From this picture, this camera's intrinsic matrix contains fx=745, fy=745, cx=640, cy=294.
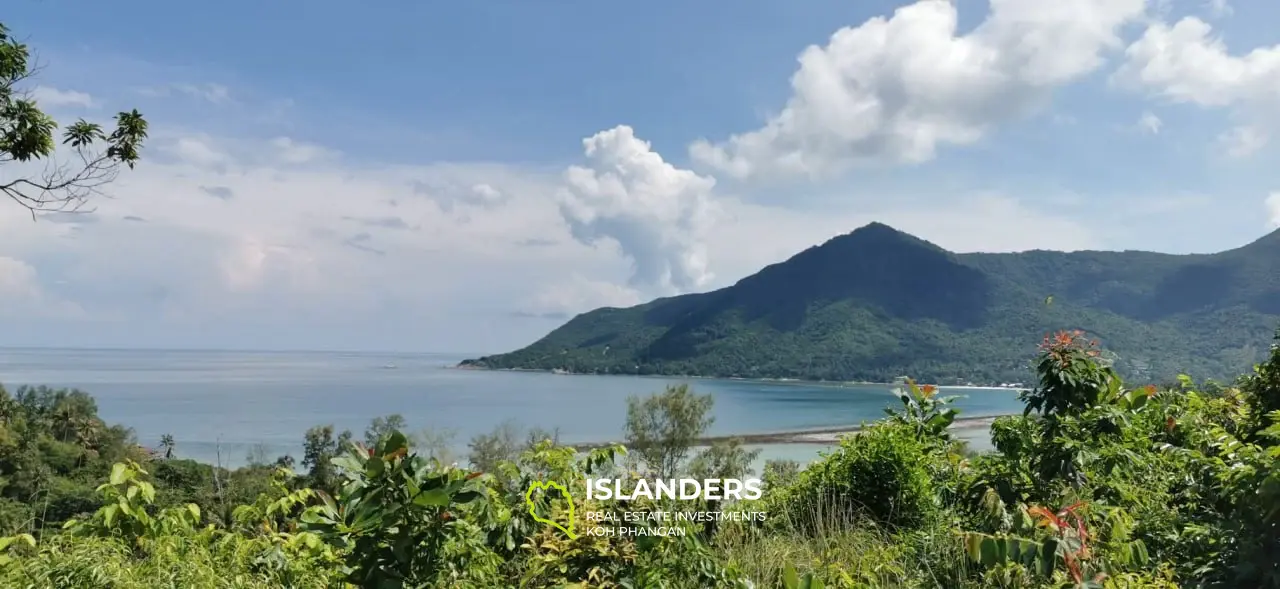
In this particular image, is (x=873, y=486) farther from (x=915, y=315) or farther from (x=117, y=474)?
(x=915, y=315)

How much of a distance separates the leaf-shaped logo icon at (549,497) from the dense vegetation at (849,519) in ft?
0.12

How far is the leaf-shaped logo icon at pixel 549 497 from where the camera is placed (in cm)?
250

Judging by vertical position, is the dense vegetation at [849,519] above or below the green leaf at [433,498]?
below

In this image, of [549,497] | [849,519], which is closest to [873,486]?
[849,519]

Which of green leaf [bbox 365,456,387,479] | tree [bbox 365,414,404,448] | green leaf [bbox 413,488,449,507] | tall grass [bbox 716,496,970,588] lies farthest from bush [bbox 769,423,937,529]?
green leaf [bbox 365,456,387,479]

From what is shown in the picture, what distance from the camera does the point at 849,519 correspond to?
13.0 feet

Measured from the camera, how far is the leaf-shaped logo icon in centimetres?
250

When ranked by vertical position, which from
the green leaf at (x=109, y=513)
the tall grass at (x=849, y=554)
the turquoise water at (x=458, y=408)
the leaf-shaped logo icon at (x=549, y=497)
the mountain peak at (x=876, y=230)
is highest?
the mountain peak at (x=876, y=230)

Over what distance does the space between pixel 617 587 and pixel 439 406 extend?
3397 inches

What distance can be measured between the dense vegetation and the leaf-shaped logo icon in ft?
0.12

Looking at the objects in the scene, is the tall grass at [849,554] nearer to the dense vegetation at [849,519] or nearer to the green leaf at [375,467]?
the dense vegetation at [849,519]

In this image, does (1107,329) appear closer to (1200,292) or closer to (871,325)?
(1200,292)

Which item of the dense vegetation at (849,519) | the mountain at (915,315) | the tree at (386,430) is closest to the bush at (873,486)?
the dense vegetation at (849,519)

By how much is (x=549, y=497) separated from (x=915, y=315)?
444 feet
